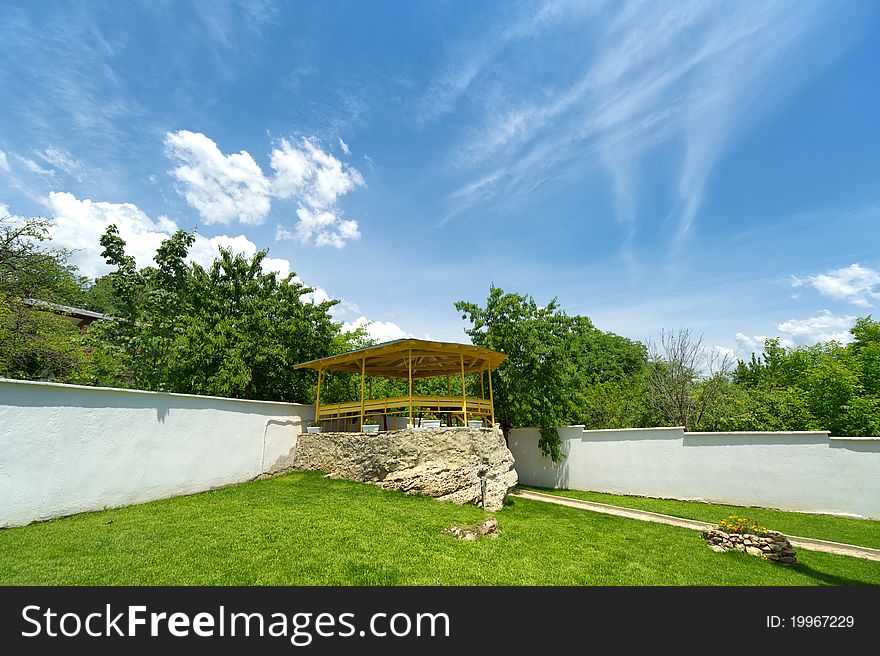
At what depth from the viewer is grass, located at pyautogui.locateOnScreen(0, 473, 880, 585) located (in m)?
4.80

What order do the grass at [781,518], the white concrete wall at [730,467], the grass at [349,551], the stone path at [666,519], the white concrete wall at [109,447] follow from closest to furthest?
the grass at [349,551], the white concrete wall at [109,447], the stone path at [666,519], the grass at [781,518], the white concrete wall at [730,467]

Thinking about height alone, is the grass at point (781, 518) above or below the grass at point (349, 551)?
below

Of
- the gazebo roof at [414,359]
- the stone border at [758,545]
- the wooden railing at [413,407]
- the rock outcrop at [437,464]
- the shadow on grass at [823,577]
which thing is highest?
the gazebo roof at [414,359]

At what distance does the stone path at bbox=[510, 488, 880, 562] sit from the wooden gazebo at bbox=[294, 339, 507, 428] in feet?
10.7

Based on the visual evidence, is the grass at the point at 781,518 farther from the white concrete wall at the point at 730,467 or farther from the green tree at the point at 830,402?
the green tree at the point at 830,402

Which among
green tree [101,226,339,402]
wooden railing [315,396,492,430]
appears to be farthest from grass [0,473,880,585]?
green tree [101,226,339,402]

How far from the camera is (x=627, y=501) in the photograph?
40.4 feet

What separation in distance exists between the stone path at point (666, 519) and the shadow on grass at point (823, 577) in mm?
1754

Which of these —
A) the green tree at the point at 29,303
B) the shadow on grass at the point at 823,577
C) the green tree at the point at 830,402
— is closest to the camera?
the shadow on grass at the point at 823,577

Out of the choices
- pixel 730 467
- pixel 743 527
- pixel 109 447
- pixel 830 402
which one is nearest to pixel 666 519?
pixel 743 527

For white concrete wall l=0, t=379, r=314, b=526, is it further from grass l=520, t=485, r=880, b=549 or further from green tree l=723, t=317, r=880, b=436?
green tree l=723, t=317, r=880, b=436

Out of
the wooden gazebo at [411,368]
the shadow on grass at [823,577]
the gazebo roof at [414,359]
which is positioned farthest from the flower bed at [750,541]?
the gazebo roof at [414,359]

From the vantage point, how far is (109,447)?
304 inches

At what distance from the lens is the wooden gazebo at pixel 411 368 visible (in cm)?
1079
